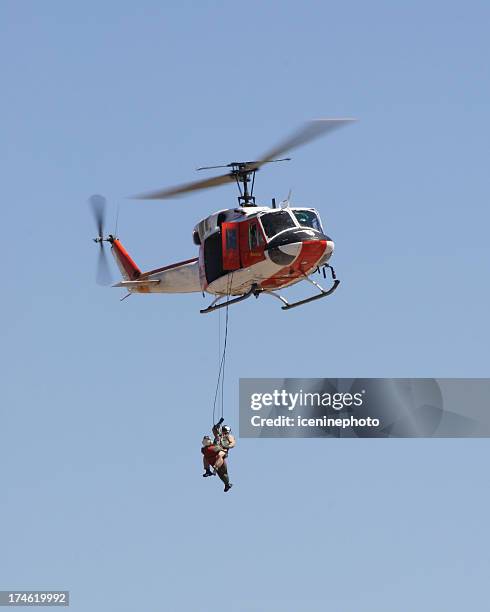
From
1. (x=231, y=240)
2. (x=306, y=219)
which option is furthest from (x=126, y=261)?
(x=306, y=219)

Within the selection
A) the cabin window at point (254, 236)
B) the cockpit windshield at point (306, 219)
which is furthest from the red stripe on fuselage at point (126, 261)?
the cockpit windshield at point (306, 219)

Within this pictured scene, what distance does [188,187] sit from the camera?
7056 centimetres

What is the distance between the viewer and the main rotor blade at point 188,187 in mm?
70375

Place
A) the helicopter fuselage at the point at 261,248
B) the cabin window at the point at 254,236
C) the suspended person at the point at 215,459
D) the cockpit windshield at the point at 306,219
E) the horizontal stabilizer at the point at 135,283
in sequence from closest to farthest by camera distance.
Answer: the suspended person at the point at 215,459 < the helicopter fuselage at the point at 261,248 < the cabin window at the point at 254,236 < the cockpit windshield at the point at 306,219 < the horizontal stabilizer at the point at 135,283

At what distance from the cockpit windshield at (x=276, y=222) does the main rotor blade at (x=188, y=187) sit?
8.39 feet

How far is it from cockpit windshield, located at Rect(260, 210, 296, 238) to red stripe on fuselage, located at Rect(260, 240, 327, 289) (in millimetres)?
883

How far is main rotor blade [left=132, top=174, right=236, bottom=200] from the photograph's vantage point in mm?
70375

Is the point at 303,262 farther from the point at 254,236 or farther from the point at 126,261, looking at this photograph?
the point at 126,261

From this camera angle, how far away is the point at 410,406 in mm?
77062

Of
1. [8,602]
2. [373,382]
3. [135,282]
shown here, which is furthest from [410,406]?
[8,602]

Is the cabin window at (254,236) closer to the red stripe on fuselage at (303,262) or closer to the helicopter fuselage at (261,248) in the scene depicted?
the helicopter fuselage at (261,248)

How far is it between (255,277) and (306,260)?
1644 mm

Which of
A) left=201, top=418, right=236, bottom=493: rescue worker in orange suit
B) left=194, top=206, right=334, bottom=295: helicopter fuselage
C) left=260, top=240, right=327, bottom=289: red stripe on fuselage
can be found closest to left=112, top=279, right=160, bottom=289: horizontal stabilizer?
left=194, top=206, right=334, bottom=295: helicopter fuselage

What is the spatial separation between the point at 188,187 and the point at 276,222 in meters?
3.59
